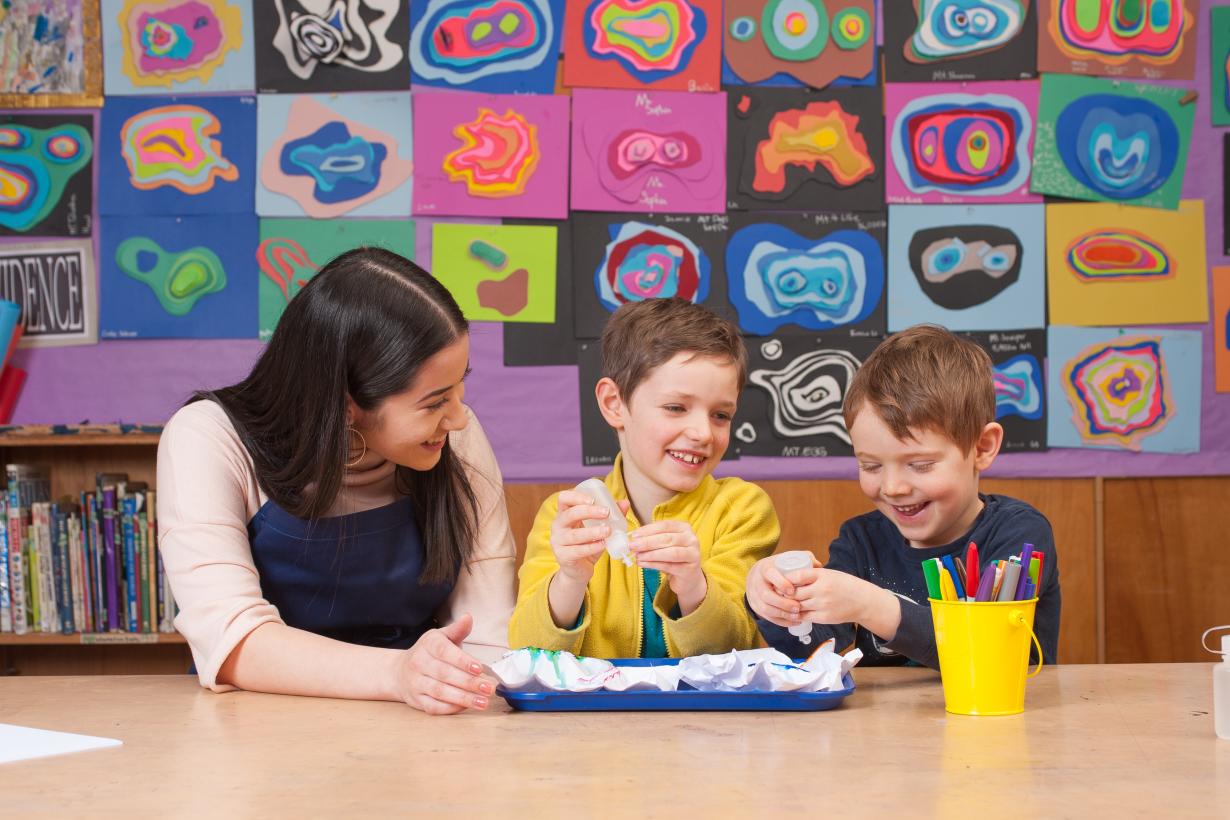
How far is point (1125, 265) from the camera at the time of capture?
2744mm

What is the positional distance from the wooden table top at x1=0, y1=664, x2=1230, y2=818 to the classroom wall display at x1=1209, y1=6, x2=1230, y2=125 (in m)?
1.98

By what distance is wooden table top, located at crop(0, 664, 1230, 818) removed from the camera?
83 centimetres

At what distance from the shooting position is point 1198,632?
8.98ft

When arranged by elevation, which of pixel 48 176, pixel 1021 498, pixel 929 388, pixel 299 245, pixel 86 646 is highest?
pixel 48 176

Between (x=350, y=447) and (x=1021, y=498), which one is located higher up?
(x=350, y=447)

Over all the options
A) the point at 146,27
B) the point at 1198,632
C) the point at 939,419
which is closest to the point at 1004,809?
the point at 939,419

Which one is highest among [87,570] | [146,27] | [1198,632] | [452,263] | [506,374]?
[146,27]

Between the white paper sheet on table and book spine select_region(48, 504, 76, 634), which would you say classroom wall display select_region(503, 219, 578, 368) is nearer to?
book spine select_region(48, 504, 76, 634)

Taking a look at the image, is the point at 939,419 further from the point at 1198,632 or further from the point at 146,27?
the point at 146,27

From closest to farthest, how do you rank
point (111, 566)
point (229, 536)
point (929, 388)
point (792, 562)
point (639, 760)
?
1. point (639, 760)
2. point (792, 562)
3. point (229, 536)
4. point (929, 388)
5. point (111, 566)

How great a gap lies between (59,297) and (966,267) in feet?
7.04

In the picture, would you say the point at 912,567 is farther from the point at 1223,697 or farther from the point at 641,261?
the point at 641,261

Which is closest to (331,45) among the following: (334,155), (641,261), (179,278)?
(334,155)

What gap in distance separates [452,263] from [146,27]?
914mm
